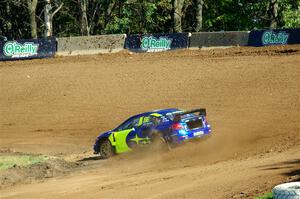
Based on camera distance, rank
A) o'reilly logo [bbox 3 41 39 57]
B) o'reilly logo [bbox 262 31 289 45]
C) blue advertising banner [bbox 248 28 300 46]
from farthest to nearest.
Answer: o'reilly logo [bbox 3 41 39 57] → o'reilly logo [bbox 262 31 289 45] → blue advertising banner [bbox 248 28 300 46]

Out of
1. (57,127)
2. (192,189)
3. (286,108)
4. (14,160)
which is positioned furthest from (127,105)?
(192,189)

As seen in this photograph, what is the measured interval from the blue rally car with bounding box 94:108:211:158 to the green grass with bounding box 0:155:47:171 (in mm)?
2113

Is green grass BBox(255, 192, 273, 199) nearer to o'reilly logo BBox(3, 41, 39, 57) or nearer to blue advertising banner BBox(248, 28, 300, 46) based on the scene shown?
blue advertising banner BBox(248, 28, 300, 46)

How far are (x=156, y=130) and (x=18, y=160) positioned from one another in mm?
4032

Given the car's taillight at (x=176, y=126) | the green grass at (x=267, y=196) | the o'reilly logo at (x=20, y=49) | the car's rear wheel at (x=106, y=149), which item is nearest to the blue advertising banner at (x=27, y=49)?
the o'reilly logo at (x=20, y=49)

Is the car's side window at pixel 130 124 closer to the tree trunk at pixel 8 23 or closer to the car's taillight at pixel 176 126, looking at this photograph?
the car's taillight at pixel 176 126

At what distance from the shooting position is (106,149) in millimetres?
21688

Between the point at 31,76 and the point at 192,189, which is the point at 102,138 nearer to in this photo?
the point at 192,189

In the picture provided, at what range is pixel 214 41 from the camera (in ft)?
120

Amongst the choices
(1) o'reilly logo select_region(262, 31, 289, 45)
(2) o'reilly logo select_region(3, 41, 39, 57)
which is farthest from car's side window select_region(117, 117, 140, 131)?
(2) o'reilly logo select_region(3, 41, 39, 57)

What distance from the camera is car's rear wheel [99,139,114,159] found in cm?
2158

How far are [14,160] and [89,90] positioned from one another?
40.3ft

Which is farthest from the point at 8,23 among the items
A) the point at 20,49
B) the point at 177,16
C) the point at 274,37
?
the point at 274,37

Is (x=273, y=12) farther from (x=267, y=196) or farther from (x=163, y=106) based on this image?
(x=267, y=196)
